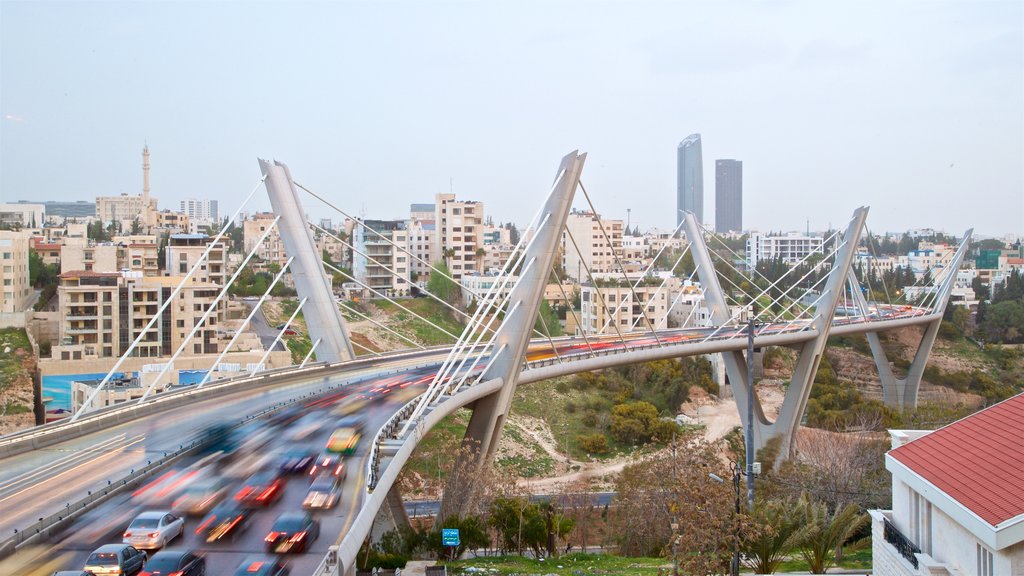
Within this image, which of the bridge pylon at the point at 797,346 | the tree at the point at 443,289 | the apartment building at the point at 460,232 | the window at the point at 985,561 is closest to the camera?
the window at the point at 985,561

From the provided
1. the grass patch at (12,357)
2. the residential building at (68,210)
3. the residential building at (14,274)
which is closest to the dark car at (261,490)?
the grass patch at (12,357)

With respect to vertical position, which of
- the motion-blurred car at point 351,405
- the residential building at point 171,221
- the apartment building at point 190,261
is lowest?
the motion-blurred car at point 351,405

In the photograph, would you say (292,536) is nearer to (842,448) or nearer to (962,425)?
(962,425)

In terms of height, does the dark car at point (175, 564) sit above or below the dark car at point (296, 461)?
below

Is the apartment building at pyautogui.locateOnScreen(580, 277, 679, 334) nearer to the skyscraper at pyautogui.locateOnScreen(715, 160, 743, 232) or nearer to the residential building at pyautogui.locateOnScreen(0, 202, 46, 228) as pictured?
the residential building at pyautogui.locateOnScreen(0, 202, 46, 228)

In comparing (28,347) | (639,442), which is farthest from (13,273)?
(639,442)

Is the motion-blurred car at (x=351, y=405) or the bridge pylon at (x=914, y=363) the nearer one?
the motion-blurred car at (x=351, y=405)

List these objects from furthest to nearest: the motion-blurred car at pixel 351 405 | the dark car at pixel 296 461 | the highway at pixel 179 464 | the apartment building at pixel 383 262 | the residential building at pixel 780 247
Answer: the residential building at pixel 780 247 → the apartment building at pixel 383 262 → the motion-blurred car at pixel 351 405 → the dark car at pixel 296 461 → the highway at pixel 179 464

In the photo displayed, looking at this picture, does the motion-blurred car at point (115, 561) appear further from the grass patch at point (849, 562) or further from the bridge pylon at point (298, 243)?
the bridge pylon at point (298, 243)
